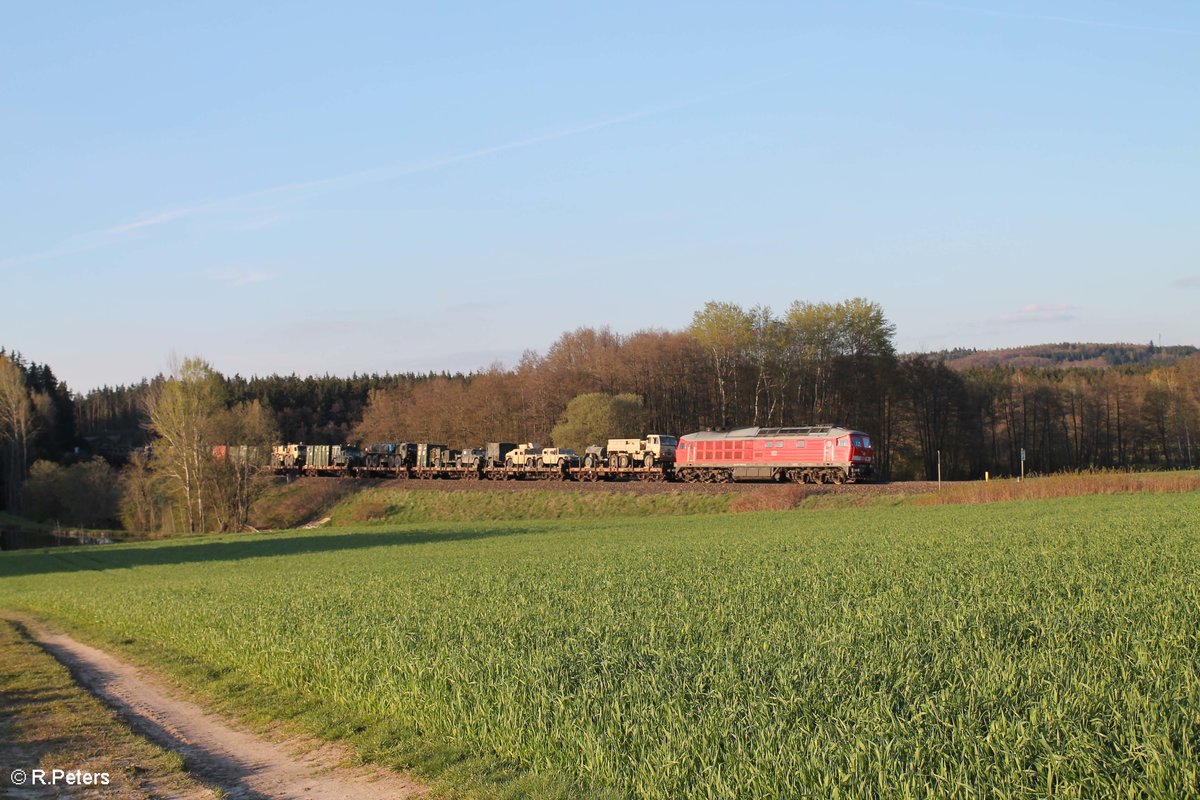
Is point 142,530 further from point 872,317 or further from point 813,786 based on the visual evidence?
point 813,786

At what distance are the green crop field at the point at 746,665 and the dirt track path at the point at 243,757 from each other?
0.38m

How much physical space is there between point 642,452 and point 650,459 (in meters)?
0.96

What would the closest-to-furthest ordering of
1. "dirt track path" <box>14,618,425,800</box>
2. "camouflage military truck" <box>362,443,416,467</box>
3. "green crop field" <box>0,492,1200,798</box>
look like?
"green crop field" <box>0,492,1200,798</box> → "dirt track path" <box>14,618,425,800</box> → "camouflage military truck" <box>362,443,416,467</box>

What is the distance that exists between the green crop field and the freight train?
3185 centimetres

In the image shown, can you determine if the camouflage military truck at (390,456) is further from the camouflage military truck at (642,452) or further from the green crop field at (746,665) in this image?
the green crop field at (746,665)

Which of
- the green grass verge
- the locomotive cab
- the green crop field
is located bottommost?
the green grass verge

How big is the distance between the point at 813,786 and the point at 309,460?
92.5m

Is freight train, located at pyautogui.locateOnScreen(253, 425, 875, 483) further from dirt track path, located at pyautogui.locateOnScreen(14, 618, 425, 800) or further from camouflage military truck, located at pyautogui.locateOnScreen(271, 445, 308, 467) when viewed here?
dirt track path, located at pyautogui.locateOnScreen(14, 618, 425, 800)

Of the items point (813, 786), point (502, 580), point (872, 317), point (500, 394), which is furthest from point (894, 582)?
point (500, 394)

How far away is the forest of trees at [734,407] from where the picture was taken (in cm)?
8075

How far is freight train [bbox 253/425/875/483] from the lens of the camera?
56.2m

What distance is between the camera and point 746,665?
9688 millimetres

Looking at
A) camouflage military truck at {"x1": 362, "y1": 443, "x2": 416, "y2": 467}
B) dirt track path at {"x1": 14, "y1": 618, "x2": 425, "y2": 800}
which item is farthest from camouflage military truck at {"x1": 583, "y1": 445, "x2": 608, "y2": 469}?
dirt track path at {"x1": 14, "y1": 618, "x2": 425, "y2": 800}

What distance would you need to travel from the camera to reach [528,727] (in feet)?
29.4
